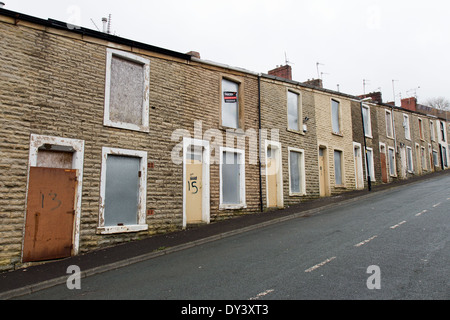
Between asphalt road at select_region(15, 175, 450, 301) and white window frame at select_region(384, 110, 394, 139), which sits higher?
white window frame at select_region(384, 110, 394, 139)

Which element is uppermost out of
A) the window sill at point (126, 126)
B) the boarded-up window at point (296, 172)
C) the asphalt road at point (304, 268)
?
the window sill at point (126, 126)

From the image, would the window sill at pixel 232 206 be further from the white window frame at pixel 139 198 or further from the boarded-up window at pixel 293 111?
the boarded-up window at pixel 293 111

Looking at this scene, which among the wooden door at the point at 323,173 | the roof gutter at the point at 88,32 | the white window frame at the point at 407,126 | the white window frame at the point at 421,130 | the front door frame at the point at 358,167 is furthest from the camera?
the white window frame at the point at 421,130

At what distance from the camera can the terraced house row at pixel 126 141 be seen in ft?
28.0

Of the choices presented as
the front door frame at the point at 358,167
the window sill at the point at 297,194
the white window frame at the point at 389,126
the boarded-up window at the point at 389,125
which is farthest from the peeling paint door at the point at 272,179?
the boarded-up window at the point at 389,125

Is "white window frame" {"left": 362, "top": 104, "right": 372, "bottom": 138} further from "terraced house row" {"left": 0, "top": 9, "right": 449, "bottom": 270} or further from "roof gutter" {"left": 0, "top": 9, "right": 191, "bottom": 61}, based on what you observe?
"roof gutter" {"left": 0, "top": 9, "right": 191, "bottom": 61}

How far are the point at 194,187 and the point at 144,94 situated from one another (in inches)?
151

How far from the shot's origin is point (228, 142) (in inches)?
534

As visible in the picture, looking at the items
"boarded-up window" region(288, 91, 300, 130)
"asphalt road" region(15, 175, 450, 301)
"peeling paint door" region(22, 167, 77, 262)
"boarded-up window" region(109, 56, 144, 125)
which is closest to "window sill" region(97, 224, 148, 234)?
"peeling paint door" region(22, 167, 77, 262)

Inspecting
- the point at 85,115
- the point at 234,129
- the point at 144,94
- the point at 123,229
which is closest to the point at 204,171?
the point at 234,129

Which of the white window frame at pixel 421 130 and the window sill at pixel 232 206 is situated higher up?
the white window frame at pixel 421 130

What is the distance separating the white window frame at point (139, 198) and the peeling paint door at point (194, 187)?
1879mm

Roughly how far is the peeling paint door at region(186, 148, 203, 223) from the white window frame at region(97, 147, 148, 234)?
1.88 meters

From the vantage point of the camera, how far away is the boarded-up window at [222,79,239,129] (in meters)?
13.9
